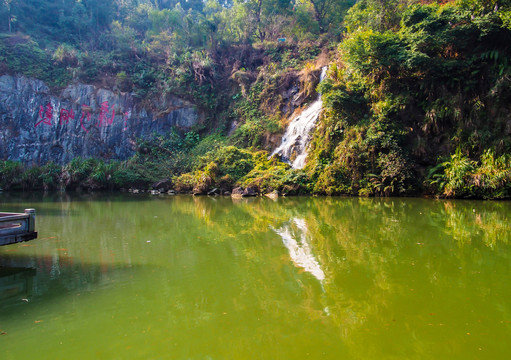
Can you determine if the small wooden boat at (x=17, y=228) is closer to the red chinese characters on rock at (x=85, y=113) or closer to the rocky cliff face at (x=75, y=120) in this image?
the rocky cliff face at (x=75, y=120)

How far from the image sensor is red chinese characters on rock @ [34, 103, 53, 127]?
2791 centimetres

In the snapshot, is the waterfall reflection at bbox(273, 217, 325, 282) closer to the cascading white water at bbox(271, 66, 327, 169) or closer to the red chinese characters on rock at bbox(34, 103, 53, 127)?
the cascading white water at bbox(271, 66, 327, 169)

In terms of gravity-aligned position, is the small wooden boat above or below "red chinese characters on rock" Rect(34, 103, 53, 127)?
below

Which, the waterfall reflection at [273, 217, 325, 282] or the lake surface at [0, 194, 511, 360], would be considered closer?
the lake surface at [0, 194, 511, 360]

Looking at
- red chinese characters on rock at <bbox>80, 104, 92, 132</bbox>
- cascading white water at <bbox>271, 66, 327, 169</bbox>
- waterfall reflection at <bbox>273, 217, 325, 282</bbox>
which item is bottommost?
waterfall reflection at <bbox>273, 217, 325, 282</bbox>

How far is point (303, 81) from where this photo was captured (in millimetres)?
24375

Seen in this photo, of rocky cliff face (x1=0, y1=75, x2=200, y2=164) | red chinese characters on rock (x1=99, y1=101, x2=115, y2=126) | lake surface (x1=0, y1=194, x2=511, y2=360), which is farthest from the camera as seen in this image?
red chinese characters on rock (x1=99, y1=101, x2=115, y2=126)

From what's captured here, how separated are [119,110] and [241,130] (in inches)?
484

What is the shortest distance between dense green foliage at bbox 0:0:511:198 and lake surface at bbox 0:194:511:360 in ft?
25.3

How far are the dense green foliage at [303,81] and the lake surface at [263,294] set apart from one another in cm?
770

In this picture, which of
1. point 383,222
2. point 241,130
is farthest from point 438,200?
point 241,130

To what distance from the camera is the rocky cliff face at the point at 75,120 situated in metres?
27.2

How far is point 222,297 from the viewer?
3926 millimetres

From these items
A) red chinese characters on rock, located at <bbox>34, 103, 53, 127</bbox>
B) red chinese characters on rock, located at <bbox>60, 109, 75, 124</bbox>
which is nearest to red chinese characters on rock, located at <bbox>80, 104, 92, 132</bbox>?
red chinese characters on rock, located at <bbox>60, 109, 75, 124</bbox>
